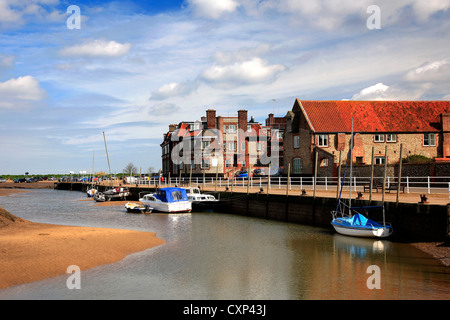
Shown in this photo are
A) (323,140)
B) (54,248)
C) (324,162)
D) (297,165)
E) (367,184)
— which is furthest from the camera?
(297,165)

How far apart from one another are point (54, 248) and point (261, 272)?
1115 centimetres

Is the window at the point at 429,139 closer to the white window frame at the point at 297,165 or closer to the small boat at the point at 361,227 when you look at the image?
the white window frame at the point at 297,165

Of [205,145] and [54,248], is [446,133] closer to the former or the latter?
[205,145]

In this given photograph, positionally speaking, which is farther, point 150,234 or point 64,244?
point 150,234

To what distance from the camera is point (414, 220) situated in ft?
77.9

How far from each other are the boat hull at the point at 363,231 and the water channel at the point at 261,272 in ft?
1.37

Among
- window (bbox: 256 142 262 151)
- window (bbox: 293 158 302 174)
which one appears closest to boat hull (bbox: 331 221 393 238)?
window (bbox: 293 158 302 174)

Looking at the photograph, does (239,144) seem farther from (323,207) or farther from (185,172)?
(323,207)

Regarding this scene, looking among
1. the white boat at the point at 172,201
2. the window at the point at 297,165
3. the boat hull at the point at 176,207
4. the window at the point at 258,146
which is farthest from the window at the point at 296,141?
the window at the point at 258,146


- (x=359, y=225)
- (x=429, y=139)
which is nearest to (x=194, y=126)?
(x=429, y=139)

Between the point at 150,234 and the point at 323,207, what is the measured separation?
43.4 feet

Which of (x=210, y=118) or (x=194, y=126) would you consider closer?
(x=210, y=118)

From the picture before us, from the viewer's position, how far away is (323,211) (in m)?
31.3
